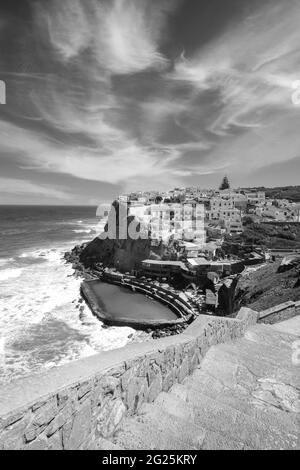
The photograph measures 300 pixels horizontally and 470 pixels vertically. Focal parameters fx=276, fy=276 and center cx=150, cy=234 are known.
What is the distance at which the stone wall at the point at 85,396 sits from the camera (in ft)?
7.64

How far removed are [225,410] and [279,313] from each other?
Answer: 23.1 feet

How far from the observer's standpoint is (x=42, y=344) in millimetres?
17656

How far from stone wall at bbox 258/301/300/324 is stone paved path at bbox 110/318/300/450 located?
3.94m

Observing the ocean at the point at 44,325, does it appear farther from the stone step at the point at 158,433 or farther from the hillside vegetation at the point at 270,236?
the hillside vegetation at the point at 270,236

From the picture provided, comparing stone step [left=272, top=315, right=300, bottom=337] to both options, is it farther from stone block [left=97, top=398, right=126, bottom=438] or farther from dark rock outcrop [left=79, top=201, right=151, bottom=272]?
dark rock outcrop [left=79, top=201, right=151, bottom=272]

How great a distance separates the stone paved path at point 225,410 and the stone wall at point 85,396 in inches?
8.2

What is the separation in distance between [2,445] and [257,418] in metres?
2.86

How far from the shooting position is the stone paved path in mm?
2930

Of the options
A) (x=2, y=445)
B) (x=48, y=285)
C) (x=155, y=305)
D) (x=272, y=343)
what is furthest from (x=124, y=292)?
(x=2, y=445)

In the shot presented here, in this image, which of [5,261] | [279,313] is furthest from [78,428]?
[5,261]

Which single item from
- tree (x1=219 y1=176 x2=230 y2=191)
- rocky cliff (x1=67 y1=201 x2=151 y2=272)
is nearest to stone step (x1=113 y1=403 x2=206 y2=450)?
rocky cliff (x1=67 y1=201 x2=151 y2=272)

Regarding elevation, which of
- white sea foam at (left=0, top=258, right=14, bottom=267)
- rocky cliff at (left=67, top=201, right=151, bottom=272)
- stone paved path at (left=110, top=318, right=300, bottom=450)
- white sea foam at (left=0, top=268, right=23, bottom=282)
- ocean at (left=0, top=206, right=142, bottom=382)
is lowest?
ocean at (left=0, top=206, right=142, bottom=382)

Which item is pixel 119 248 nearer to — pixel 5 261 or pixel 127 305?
pixel 127 305
